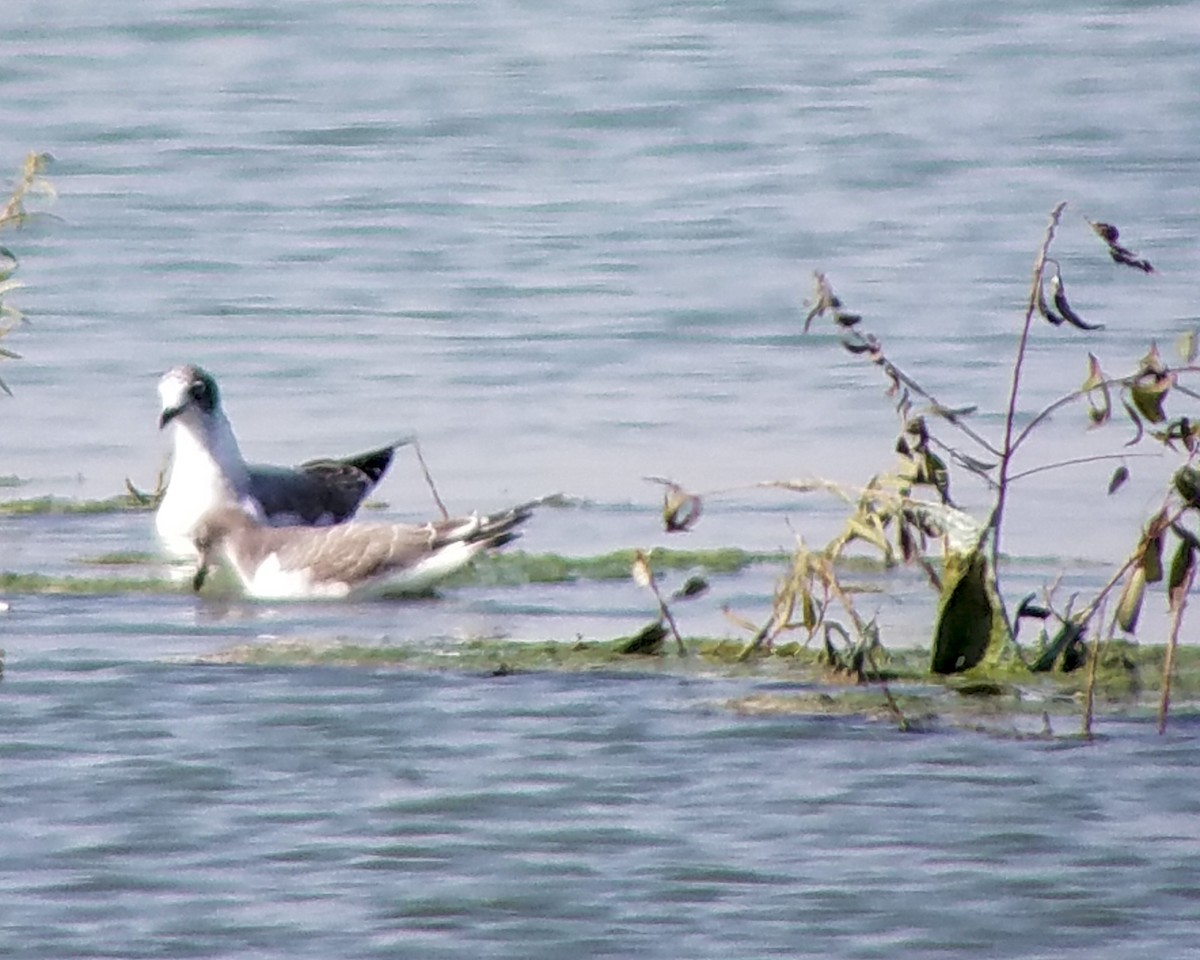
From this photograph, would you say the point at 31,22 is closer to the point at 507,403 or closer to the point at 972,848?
the point at 507,403

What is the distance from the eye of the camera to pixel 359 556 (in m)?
11.2

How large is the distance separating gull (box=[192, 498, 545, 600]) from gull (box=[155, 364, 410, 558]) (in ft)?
2.88

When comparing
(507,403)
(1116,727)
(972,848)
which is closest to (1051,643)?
(1116,727)

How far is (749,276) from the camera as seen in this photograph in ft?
58.1

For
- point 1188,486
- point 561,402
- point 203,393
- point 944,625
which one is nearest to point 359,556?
point 203,393

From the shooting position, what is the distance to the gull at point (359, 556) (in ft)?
36.8

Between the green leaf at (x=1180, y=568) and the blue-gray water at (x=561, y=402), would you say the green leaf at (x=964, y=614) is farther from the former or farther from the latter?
the green leaf at (x=1180, y=568)

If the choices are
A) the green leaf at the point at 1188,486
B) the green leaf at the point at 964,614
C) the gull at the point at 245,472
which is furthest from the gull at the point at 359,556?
the green leaf at the point at 1188,486

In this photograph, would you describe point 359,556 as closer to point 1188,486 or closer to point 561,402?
point 1188,486

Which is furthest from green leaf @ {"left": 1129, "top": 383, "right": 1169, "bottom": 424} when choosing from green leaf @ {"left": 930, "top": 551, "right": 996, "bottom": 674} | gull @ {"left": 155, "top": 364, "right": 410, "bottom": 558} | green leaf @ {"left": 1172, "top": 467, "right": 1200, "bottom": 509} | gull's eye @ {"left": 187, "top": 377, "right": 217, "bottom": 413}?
gull's eye @ {"left": 187, "top": 377, "right": 217, "bottom": 413}

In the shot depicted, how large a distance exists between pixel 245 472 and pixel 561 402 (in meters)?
2.27

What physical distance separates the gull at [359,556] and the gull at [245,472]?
879mm

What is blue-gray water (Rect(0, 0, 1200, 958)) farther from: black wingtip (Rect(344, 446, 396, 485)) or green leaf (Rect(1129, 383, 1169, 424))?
green leaf (Rect(1129, 383, 1169, 424))

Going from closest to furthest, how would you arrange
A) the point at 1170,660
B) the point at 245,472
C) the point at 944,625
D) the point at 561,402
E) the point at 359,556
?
the point at 1170,660
the point at 944,625
the point at 359,556
the point at 245,472
the point at 561,402
